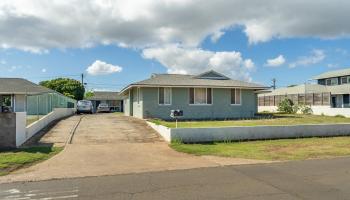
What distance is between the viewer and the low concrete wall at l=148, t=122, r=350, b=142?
52.2ft

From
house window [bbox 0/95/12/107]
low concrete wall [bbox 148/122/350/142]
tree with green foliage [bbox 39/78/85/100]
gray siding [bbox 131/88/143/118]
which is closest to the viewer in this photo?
low concrete wall [bbox 148/122/350/142]

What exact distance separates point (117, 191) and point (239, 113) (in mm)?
21630

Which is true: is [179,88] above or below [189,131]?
above

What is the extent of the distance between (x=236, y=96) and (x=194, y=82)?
3.74 meters

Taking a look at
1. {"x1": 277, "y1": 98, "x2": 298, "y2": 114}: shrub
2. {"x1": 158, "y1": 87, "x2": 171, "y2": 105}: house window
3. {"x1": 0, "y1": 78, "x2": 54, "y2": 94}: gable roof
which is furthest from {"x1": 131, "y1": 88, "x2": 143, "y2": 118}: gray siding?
{"x1": 277, "y1": 98, "x2": 298, "y2": 114}: shrub

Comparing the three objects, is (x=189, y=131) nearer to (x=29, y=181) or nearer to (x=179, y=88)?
(x=29, y=181)

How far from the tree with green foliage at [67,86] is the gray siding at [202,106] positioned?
149 ft

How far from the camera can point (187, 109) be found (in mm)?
26406

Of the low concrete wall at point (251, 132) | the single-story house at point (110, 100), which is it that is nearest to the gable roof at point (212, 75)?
the low concrete wall at point (251, 132)

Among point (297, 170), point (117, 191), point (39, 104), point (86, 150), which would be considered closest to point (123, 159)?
point (86, 150)

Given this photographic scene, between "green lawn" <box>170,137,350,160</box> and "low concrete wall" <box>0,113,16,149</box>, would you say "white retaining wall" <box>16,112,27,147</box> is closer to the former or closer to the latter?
"low concrete wall" <box>0,113,16,149</box>

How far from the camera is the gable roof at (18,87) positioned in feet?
114

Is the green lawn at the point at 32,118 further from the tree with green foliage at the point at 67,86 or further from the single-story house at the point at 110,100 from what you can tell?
the tree with green foliage at the point at 67,86

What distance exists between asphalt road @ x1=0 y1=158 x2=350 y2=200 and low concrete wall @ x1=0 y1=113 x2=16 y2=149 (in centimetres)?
575
